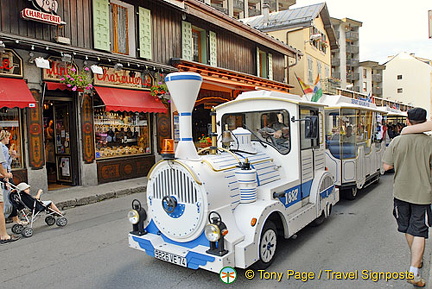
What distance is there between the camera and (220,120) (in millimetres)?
5750

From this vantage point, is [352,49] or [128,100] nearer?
[128,100]

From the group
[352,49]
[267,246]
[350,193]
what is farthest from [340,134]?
[352,49]

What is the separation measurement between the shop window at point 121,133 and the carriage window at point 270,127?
19.9 feet

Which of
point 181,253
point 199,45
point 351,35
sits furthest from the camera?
point 351,35

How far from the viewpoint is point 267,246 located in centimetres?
411

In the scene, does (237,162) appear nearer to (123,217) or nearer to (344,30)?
(123,217)

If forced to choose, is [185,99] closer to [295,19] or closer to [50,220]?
[50,220]

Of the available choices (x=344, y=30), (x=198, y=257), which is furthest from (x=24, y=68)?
(x=344, y=30)

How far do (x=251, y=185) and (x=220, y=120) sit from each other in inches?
73.6

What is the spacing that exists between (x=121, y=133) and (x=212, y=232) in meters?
8.00

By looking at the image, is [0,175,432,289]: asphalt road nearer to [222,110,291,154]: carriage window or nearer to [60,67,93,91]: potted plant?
[222,110,291,154]: carriage window

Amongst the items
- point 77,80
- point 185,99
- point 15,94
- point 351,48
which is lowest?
point 185,99

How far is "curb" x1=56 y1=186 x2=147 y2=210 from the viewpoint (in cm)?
780

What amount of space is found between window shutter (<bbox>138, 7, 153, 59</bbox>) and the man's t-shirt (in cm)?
913
